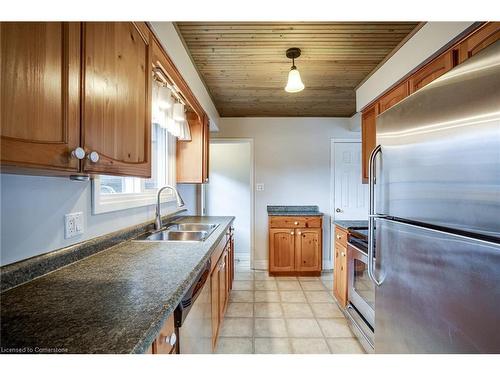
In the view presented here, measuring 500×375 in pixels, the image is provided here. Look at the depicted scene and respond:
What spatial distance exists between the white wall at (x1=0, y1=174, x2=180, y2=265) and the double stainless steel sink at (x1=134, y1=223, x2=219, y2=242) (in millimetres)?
528

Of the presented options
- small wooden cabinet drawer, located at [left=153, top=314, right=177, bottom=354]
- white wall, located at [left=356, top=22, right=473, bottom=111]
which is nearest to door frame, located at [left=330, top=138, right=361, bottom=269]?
white wall, located at [left=356, top=22, right=473, bottom=111]

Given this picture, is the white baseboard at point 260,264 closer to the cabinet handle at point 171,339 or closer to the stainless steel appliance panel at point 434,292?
the stainless steel appliance panel at point 434,292

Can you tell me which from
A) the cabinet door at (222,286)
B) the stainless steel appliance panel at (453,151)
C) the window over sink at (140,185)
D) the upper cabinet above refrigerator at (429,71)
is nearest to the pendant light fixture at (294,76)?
the upper cabinet above refrigerator at (429,71)

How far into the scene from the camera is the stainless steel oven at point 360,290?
70.6 inches

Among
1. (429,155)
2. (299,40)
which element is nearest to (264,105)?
(299,40)

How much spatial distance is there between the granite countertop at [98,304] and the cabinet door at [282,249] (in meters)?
2.36

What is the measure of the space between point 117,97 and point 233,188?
3.49m

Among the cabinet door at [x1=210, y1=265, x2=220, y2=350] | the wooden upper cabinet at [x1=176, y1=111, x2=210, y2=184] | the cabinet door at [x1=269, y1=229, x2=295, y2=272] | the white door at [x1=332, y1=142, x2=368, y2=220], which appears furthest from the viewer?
the white door at [x1=332, y1=142, x2=368, y2=220]

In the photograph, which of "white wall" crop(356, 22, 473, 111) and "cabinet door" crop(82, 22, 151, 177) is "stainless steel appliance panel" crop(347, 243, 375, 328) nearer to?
"white wall" crop(356, 22, 473, 111)

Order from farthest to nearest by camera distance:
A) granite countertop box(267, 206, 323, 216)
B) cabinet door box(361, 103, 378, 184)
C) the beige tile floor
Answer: granite countertop box(267, 206, 323, 216) < cabinet door box(361, 103, 378, 184) < the beige tile floor

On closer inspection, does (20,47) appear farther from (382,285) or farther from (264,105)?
(264,105)

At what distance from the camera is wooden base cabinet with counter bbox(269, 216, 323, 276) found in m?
3.43

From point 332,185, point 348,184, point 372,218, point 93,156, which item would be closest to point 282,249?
point 332,185
